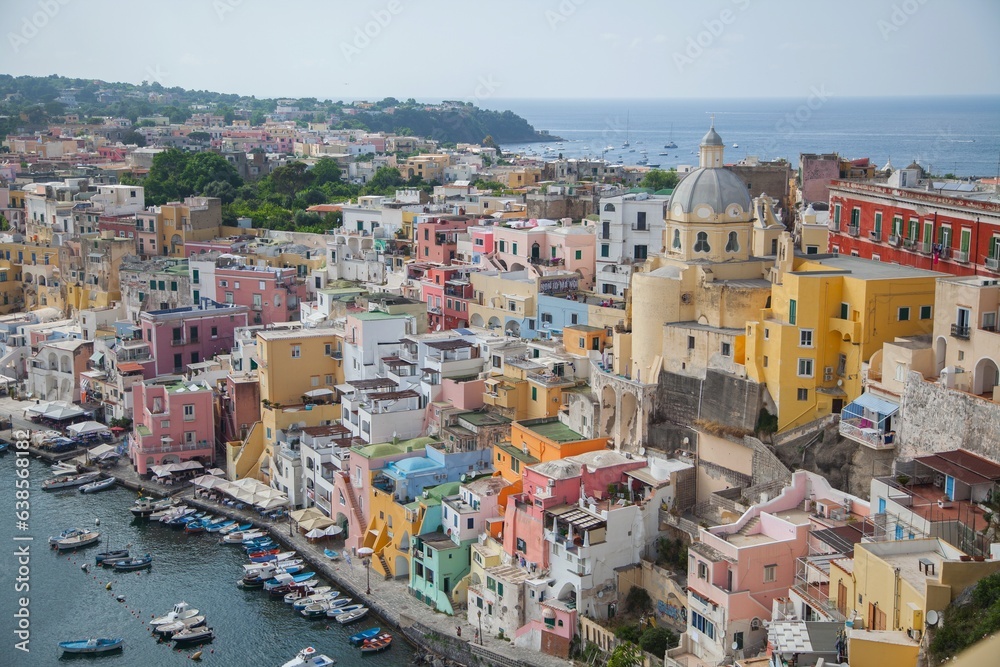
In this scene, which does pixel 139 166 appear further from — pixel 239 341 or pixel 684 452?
pixel 684 452

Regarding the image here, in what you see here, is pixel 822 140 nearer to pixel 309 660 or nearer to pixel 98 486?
pixel 98 486

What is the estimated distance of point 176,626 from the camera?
21.9 meters

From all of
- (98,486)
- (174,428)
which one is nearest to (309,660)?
(98,486)

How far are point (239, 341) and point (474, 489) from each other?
1157 cm

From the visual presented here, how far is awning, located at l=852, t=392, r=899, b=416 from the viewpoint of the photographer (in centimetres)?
1870

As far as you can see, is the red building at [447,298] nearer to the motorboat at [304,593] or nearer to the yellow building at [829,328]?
the motorboat at [304,593]

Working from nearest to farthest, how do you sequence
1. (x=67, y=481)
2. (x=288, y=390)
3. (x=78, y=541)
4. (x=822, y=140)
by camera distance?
(x=78, y=541), (x=288, y=390), (x=67, y=481), (x=822, y=140)

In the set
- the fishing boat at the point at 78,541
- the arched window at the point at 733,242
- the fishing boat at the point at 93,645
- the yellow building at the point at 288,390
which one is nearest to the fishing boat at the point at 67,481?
the yellow building at the point at 288,390

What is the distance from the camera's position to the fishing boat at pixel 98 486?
2928cm

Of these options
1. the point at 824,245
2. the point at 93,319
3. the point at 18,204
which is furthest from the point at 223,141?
the point at 824,245

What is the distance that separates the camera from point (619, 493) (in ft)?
68.9

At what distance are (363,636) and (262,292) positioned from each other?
16.9 meters

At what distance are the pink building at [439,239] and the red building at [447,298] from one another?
9.78 feet

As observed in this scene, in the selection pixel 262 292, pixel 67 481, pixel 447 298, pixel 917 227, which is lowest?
pixel 67 481
